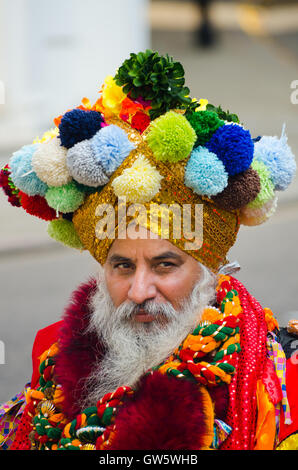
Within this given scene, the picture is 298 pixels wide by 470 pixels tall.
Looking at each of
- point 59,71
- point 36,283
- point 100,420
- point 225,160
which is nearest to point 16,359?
point 36,283

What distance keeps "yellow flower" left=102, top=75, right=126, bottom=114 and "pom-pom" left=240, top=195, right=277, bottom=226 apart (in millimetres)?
598

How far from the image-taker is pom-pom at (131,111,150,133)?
8.41ft

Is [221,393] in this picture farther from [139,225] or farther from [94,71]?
[94,71]

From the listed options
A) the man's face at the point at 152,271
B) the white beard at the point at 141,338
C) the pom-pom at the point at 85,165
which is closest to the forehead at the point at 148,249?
the man's face at the point at 152,271

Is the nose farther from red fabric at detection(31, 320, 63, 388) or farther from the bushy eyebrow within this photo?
red fabric at detection(31, 320, 63, 388)

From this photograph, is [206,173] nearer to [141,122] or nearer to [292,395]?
[141,122]

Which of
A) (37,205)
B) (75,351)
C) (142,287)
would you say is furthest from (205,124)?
(75,351)

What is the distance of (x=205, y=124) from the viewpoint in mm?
2469

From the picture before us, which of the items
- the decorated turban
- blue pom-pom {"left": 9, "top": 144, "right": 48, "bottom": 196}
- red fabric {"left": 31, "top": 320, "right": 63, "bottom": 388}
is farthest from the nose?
red fabric {"left": 31, "top": 320, "right": 63, "bottom": 388}

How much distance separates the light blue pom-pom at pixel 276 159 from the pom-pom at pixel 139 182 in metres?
0.39

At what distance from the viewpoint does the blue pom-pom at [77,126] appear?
2482mm

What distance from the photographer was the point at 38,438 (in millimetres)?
2533

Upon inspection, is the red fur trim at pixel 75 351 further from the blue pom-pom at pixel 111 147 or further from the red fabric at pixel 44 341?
the blue pom-pom at pixel 111 147
